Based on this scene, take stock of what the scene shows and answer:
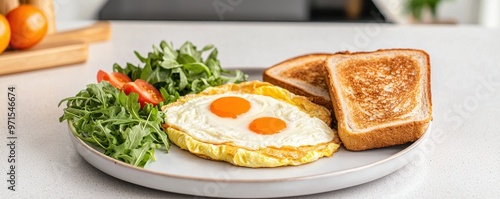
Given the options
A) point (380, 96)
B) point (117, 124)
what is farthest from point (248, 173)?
point (380, 96)

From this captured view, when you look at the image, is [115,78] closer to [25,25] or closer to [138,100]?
[138,100]

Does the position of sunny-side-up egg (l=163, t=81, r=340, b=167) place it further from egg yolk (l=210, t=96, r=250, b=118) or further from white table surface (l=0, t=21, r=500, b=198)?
white table surface (l=0, t=21, r=500, b=198)

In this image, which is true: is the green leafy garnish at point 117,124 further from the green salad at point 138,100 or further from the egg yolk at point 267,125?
the egg yolk at point 267,125

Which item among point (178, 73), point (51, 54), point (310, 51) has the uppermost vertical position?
point (178, 73)

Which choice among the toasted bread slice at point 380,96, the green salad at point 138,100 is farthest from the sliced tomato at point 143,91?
the toasted bread slice at point 380,96

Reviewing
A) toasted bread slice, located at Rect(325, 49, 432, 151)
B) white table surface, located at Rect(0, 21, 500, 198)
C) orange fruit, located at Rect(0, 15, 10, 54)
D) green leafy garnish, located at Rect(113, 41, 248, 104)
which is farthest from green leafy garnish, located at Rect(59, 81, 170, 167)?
orange fruit, located at Rect(0, 15, 10, 54)
